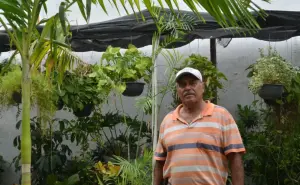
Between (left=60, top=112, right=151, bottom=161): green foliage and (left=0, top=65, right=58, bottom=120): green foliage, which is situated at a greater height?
(left=0, top=65, right=58, bottom=120): green foliage

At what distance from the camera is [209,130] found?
10.2 ft

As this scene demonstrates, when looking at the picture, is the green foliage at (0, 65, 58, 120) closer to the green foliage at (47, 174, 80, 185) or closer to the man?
the green foliage at (47, 174, 80, 185)

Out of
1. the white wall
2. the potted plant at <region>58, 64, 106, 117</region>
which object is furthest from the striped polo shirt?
the white wall

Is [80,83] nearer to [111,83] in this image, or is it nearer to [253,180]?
[111,83]

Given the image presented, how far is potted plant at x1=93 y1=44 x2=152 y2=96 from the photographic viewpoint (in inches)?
203

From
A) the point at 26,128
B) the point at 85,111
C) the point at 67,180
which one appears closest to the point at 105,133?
the point at 85,111

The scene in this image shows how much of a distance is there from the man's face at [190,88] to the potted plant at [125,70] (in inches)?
71.9

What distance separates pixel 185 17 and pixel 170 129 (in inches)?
80.2

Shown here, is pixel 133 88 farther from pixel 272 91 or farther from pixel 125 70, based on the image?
pixel 272 91

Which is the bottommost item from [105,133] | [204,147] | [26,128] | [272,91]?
[105,133]

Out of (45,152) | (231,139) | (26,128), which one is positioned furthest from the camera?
(45,152)

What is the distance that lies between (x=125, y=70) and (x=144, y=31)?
18.3 inches

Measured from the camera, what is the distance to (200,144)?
122 inches

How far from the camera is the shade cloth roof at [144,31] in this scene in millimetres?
5117
